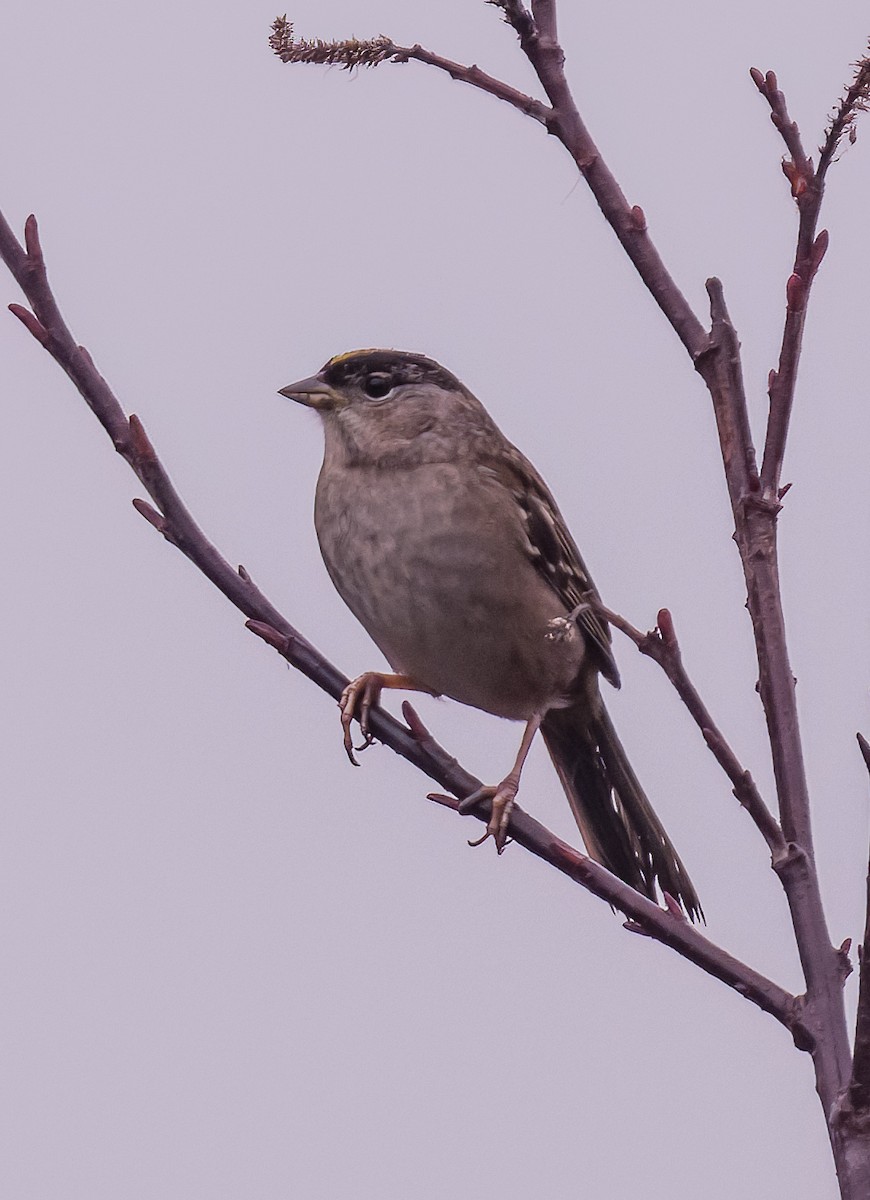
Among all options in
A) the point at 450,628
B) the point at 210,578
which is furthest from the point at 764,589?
the point at 450,628

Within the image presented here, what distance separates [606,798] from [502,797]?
1.65m

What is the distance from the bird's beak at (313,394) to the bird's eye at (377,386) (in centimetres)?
12

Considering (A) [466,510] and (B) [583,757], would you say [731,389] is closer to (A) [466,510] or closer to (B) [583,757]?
(A) [466,510]

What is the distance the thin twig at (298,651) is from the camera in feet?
9.04

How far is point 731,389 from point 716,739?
62 centimetres

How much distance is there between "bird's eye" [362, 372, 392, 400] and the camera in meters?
5.41

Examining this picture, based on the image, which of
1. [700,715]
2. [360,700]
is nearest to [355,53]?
[700,715]

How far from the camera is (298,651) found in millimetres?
3299

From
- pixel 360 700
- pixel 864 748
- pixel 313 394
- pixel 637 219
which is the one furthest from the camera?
pixel 313 394

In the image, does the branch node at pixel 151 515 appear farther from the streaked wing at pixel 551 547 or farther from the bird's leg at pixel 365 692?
the streaked wing at pixel 551 547

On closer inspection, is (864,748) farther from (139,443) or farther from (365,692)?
(365,692)

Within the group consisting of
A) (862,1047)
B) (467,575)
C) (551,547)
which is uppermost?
(551,547)

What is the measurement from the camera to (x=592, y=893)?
3064 millimetres

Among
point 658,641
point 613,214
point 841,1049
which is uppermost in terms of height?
point 613,214
